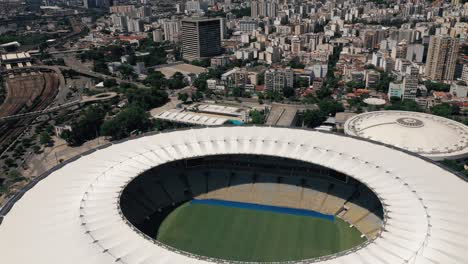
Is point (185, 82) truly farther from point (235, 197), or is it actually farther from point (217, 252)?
point (217, 252)

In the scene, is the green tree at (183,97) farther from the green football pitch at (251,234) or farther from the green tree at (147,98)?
the green football pitch at (251,234)

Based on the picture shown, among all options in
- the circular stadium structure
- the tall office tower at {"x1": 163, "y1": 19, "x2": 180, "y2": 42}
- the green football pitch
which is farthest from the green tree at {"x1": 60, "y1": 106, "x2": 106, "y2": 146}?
the tall office tower at {"x1": 163, "y1": 19, "x2": 180, "y2": 42}

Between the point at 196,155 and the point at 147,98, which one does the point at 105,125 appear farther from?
the point at 196,155

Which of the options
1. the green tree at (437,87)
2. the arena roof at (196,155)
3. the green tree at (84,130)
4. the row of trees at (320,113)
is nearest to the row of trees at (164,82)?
the green tree at (84,130)

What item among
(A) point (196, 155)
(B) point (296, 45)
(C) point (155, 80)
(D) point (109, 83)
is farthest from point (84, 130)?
(B) point (296, 45)

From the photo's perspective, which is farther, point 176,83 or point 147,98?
point 176,83

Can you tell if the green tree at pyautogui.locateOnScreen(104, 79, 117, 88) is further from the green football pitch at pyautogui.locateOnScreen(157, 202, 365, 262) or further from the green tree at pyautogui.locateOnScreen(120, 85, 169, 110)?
the green football pitch at pyautogui.locateOnScreen(157, 202, 365, 262)

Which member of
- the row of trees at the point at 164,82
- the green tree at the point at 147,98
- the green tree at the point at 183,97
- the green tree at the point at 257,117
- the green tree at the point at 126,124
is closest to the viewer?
the green tree at the point at 126,124
